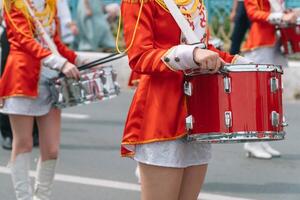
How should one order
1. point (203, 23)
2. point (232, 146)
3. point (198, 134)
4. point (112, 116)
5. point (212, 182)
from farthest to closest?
point (112, 116), point (232, 146), point (212, 182), point (203, 23), point (198, 134)

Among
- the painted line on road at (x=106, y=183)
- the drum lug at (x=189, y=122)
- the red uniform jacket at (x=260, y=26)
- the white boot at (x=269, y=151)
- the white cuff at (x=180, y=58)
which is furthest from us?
the white boot at (x=269, y=151)

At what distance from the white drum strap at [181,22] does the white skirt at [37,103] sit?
1930mm

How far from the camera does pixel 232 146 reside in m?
8.30

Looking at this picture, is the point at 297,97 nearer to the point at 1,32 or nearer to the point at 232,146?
the point at 232,146

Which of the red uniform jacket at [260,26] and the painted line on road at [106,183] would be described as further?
the red uniform jacket at [260,26]

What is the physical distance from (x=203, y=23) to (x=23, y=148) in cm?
196

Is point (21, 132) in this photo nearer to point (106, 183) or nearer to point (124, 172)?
point (106, 183)

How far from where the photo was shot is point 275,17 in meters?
7.06

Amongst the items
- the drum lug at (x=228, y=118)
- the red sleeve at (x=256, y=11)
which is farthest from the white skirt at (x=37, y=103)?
the red sleeve at (x=256, y=11)

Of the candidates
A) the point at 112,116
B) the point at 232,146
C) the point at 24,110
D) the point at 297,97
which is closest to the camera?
the point at 24,110

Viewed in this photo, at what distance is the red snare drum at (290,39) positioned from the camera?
282 inches

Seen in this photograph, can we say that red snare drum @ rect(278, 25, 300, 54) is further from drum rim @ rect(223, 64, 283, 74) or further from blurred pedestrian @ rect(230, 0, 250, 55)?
drum rim @ rect(223, 64, 283, 74)

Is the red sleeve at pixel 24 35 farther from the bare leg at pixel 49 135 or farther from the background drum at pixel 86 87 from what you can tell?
the bare leg at pixel 49 135

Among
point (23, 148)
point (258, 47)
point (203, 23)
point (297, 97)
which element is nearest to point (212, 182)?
point (258, 47)
